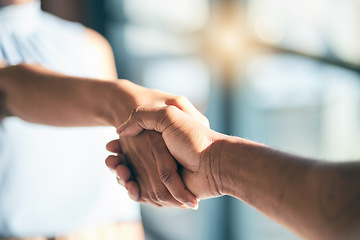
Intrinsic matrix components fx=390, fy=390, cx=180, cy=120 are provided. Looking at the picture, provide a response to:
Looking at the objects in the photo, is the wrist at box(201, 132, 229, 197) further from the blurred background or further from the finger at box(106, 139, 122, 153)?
the blurred background

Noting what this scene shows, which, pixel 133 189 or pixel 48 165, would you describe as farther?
pixel 48 165

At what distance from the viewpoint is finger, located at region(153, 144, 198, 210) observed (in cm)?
81

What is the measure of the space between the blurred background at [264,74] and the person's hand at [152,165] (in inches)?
22.3

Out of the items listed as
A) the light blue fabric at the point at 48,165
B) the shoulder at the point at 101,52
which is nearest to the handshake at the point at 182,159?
→ the light blue fabric at the point at 48,165

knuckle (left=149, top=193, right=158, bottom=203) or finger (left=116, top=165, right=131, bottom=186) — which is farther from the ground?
finger (left=116, top=165, right=131, bottom=186)

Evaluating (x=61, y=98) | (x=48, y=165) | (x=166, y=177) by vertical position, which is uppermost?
(x=61, y=98)

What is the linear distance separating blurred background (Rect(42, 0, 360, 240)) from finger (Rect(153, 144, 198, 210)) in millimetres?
568

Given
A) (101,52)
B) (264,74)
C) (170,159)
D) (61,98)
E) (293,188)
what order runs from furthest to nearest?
(264,74) < (101,52) < (61,98) < (170,159) < (293,188)

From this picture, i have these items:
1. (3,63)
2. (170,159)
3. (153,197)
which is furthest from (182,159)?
(3,63)

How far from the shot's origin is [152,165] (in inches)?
35.3

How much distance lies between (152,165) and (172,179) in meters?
0.10

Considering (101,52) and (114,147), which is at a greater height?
(101,52)

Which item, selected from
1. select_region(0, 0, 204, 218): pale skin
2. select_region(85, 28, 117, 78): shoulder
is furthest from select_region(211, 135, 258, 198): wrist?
select_region(85, 28, 117, 78): shoulder

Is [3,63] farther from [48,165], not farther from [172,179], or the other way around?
[172,179]
